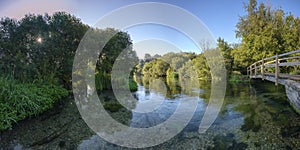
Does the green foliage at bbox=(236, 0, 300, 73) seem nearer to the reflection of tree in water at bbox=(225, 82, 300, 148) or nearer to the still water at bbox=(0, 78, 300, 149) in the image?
the still water at bbox=(0, 78, 300, 149)

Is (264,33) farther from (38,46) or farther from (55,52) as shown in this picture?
(38,46)

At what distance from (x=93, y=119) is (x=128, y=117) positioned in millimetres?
1316

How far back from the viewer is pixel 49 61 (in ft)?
34.9

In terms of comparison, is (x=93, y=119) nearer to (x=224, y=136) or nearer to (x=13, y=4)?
(x=224, y=136)

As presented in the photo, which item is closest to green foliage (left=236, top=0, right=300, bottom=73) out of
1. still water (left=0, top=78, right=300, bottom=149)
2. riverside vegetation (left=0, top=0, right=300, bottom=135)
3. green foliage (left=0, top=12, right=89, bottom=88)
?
riverside vegetation (left=0, top=0, right=300, bottom=135)

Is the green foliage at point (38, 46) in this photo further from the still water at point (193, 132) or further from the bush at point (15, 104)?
the still water at point (193, 132)

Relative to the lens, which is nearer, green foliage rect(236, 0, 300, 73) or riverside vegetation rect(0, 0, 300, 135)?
riverside vegetation rect(0, 0, 300, 135)

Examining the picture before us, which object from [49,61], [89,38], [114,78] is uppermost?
[89,38]

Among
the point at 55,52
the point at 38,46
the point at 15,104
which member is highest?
the point at 38,46

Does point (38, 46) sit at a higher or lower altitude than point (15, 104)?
higher

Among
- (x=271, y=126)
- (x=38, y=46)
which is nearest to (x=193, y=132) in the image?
(x=271, y=126)

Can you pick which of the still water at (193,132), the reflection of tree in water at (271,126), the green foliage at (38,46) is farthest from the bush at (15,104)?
the reflection of tree in water at (271,126)

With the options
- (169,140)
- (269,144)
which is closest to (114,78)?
(169,140)

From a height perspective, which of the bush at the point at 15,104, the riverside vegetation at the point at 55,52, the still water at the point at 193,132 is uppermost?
the riverside vegetation at the point at 55,52
